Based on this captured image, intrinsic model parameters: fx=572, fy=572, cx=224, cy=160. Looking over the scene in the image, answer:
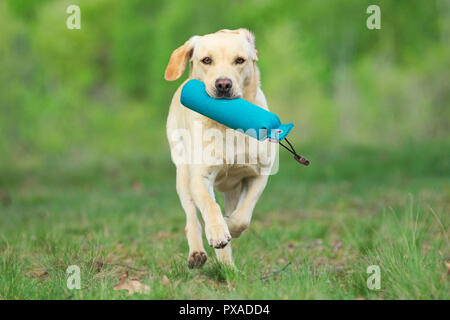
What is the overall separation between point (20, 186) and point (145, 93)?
627 inches

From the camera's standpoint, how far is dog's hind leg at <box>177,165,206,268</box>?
3.80 metres

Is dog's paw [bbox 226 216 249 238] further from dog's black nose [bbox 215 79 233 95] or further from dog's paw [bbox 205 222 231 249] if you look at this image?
dog's black nose [bbox 215 79 233 95]

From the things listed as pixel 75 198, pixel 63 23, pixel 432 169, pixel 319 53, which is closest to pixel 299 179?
pixel 432 169

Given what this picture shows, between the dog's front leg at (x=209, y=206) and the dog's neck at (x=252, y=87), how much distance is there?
1.79 feet

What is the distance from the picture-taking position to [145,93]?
83.8ft

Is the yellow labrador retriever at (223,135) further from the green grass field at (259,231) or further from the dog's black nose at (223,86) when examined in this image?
the green grass field at (259,231)

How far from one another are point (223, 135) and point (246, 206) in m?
0.51

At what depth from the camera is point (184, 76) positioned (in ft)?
47.3

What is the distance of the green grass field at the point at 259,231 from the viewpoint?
303 centimetres

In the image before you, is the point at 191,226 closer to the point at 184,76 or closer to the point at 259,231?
the point at 259,231

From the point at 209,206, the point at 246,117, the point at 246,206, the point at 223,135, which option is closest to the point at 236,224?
the point at 246,206

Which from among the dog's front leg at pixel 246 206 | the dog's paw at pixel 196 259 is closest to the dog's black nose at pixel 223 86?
the dog's front leg at pixel 246 206
